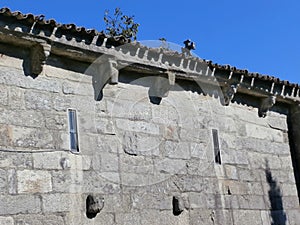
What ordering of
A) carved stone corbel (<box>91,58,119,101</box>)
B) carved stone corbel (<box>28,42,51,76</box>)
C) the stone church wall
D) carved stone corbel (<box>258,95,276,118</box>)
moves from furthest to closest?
carved stone corbel (<box>258,95,276,118</box>), carved stone corbel (<box>91,58,119,101</box>), carved stone corbel (<box>28,42,51,76</box>), the stone church wall

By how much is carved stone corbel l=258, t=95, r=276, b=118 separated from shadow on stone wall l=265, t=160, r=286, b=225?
820 millimetres

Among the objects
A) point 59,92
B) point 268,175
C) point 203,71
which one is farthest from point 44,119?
point 268,175

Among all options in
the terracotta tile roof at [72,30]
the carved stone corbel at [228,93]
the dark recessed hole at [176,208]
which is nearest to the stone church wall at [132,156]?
the dark recessed hole at [176,208]

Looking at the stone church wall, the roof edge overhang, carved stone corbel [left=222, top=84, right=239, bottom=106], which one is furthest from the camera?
carved stone corbel [left=222, top=84, right=239, bottom=106]

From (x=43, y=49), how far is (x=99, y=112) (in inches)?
40.6

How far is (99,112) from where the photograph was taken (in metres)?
5.63

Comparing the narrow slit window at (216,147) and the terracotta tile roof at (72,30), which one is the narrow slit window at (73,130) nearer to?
the terracotta tile roof at (72,30)

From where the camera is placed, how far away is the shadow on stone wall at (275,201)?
23.0ft

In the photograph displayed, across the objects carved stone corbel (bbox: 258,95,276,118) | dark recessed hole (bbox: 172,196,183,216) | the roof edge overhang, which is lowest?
dark recessed hole (bbox: 172,196,183,216)

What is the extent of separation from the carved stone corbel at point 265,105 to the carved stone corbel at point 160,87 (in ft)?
6.70

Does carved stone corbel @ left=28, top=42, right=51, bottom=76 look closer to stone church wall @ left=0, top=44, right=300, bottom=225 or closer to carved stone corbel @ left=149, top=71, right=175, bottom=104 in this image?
stone church wall @ left=0, top=44, right=300, bottom=225

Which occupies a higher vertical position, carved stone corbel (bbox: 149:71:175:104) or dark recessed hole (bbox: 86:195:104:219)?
carved stone corbel (bbox: 149:71:175:104)

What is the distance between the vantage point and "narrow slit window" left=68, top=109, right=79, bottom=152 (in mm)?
5289

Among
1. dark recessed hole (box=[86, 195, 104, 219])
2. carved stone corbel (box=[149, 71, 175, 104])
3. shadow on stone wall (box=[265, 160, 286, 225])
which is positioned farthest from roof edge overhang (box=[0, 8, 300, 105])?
dark recessed hole (box=[86, 195, 104, 219])
